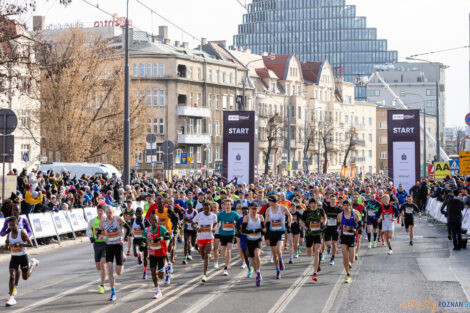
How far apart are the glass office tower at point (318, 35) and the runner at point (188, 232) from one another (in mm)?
139108

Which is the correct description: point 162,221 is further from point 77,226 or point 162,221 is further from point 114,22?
point 114,22

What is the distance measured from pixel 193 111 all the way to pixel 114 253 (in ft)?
212

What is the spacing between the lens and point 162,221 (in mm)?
17219

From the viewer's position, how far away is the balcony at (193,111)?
77.4 meters

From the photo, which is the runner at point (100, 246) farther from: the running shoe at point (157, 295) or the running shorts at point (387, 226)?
the running shorts at point (387, 226)

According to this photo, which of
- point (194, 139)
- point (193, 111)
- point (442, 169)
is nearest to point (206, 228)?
point (442, 169)

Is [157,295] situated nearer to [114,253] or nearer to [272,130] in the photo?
[114,253]

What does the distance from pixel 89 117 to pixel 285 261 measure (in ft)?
95.4

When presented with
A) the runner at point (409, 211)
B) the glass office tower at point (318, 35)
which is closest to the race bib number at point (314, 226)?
the runner at point (409, 211)

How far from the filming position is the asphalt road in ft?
42.6

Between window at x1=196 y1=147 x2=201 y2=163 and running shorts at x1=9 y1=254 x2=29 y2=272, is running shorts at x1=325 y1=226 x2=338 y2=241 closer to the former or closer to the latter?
running shorts at x1=9 y1=254 x2=29 y2=272

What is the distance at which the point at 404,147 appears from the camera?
132 ft

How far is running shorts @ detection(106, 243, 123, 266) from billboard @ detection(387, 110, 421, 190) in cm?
2700

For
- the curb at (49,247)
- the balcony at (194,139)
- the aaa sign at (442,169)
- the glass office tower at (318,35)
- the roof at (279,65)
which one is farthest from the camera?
the glass office tower at (318,35)
